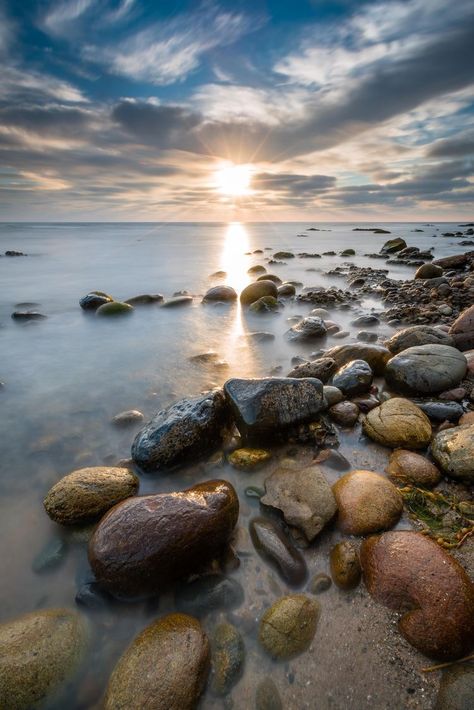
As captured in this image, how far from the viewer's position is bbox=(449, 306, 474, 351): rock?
5.15 m

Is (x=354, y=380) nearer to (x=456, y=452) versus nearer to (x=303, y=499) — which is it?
(x=456, y=452)

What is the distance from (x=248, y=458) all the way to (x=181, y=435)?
681 millimetres

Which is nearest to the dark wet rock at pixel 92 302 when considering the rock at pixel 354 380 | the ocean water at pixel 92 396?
the ocean water at pixel 92 396

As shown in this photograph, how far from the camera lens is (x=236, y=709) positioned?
1754 mm

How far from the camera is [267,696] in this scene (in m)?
1.78

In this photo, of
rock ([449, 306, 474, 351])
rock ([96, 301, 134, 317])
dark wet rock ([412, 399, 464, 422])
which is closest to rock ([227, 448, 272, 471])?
dark wet rock ([412, 399, 464, 422])

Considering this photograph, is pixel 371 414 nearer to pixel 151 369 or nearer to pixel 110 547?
pixel 110 547

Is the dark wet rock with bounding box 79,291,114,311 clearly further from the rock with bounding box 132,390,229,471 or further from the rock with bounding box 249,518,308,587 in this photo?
the rock with bounding box 249,518,308,587

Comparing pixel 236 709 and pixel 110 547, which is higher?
pixel 110 547

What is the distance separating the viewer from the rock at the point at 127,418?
Result: 411 cm

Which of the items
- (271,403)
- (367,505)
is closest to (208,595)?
(367,505)

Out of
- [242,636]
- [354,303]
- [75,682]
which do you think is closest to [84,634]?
[75,682]

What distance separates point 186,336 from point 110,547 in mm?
5594

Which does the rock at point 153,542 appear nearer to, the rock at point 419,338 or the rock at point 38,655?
the rock at point 38,655
